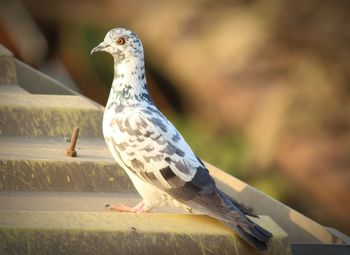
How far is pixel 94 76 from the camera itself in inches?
373

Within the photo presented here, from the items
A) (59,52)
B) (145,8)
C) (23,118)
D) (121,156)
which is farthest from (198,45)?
(121,156)

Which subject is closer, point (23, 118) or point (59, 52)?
point (23, 118)

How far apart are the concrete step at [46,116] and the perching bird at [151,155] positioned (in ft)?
2.99

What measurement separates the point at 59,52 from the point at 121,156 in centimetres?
549

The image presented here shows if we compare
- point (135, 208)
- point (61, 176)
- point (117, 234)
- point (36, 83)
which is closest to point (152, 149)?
point (135, 208)

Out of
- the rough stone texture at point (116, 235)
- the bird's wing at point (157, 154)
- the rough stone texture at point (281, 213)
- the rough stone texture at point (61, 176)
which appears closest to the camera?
the rough stone texture at point (116, 235)

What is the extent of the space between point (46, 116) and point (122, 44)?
1013 millimetres

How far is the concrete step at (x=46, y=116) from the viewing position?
5012mm

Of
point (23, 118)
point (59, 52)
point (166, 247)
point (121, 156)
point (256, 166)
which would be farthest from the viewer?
point (59, 52)

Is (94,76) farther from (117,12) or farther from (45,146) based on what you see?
(45,146)

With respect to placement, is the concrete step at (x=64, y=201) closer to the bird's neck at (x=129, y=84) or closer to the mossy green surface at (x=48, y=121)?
the bird's neck at (x=129, y=84)

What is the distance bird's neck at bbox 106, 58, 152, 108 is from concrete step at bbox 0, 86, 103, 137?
910 millimetres

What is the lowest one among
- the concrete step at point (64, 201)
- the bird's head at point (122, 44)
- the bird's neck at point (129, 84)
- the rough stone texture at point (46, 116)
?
the concrete step at point (64, 201)

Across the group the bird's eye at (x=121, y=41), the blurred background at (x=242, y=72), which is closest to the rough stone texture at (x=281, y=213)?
the bird's eye at (x=121, y=41)
